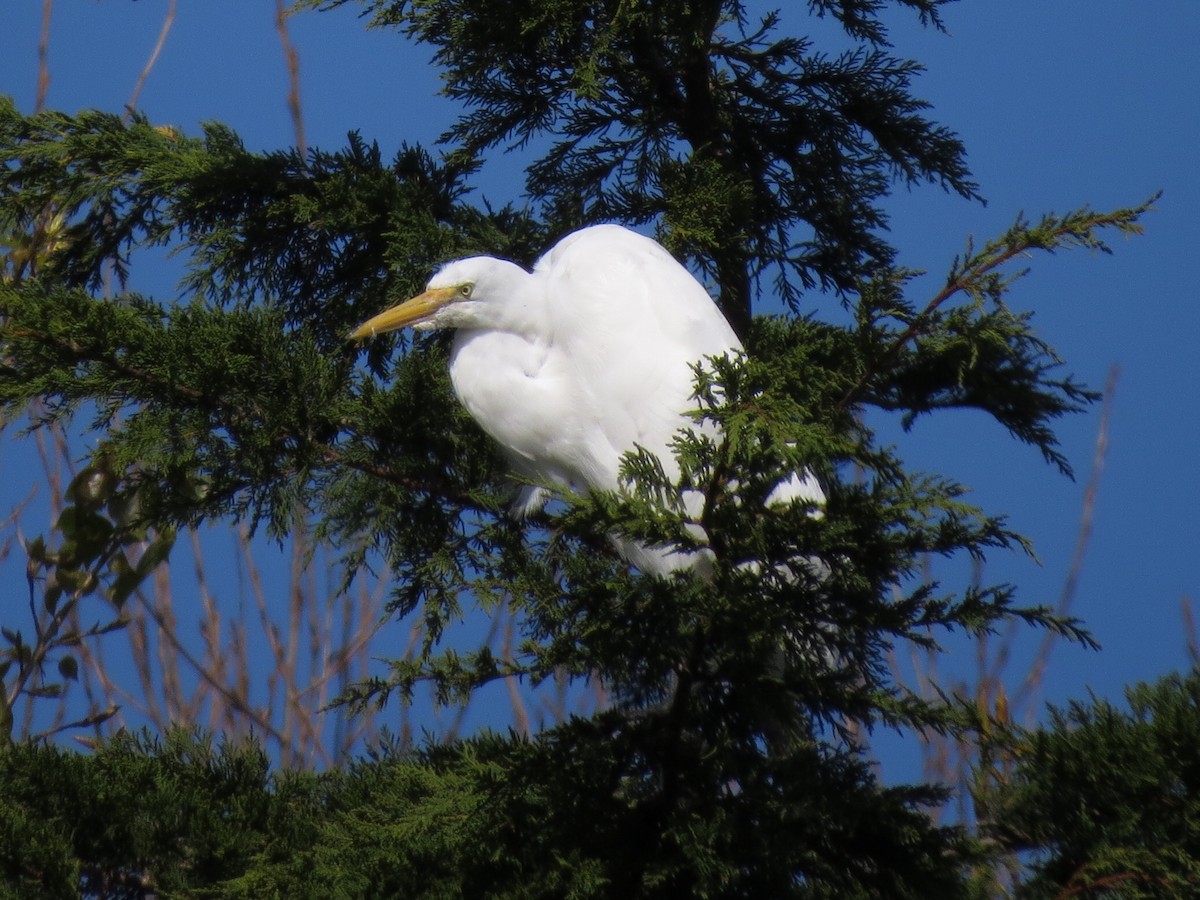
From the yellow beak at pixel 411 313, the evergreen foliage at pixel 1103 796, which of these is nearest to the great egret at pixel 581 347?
the yellow beak at pixel 411 313

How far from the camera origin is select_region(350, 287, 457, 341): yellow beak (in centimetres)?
174

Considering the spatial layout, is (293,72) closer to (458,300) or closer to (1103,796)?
(458,300)

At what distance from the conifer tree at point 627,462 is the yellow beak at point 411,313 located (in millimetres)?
65

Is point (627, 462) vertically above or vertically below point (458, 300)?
below

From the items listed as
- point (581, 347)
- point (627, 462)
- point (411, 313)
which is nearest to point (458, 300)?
point (411, 313)

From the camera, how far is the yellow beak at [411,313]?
1.74 meters

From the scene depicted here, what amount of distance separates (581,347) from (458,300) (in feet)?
0.60

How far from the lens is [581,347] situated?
1.81 meters

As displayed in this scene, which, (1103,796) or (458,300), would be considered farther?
(458,300)

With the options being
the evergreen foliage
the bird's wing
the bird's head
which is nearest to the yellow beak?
the bird's head

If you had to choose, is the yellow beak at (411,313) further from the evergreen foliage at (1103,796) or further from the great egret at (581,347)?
the evergreen foliage at (1103,796)

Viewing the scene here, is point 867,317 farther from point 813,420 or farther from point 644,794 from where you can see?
point 644,794

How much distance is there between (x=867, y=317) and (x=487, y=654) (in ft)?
1.67

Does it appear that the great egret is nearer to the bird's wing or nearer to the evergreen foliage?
the bird's wing
